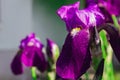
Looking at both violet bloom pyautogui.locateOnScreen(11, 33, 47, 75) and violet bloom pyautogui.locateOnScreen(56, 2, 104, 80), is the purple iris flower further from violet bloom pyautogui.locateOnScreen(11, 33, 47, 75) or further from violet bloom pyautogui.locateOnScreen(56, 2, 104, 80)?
violet bloom pyautogui.locateOnScreen(11, 33, 47, 75)

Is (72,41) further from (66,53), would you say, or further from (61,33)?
(61,33)

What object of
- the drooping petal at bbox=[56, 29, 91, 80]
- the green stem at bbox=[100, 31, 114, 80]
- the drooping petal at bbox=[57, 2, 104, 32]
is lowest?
the green stem at bbox=[100, 31, 114, 80]

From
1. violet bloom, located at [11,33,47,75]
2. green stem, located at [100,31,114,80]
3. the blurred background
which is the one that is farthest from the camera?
the blurred background

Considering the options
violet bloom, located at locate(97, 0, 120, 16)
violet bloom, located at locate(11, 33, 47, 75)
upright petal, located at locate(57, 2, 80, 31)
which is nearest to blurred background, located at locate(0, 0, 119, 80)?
violet bloom, located at locate(11, 33, 47, 75)

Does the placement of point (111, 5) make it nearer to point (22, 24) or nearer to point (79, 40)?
point (79, 40)

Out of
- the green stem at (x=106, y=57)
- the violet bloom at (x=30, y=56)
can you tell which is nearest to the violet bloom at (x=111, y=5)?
the green stem at (x=106, y=57)

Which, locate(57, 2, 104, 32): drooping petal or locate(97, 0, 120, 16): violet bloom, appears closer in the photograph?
locate(57, 2, 104, 32): drooping petal

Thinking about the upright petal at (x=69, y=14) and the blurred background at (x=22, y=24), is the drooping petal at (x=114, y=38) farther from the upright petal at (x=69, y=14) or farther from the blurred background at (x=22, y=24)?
the blurred background at (x=22, y=24)
